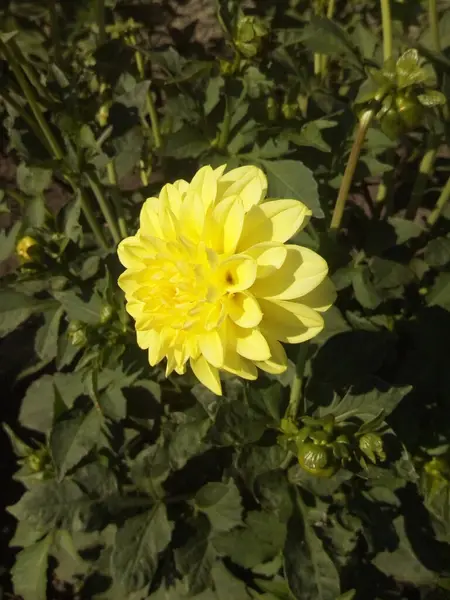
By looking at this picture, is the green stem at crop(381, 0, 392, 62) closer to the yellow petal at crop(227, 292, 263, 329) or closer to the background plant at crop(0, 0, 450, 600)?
the background plant at crop(0, 0, 450, 600)

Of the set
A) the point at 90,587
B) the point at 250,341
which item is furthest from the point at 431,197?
the point at 90,587

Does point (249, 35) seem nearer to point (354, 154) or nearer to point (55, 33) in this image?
point (354, 154)

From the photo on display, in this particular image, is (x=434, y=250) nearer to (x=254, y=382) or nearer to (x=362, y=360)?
(x=362, y=360)

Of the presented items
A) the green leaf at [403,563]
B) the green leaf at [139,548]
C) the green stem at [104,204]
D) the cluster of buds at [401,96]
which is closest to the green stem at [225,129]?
the green stem at [104,204]

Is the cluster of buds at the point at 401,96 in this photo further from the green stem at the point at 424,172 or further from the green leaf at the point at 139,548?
the green leaf at the point at 139,548

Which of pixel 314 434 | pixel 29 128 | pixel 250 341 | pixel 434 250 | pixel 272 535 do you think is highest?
pixel 29 128

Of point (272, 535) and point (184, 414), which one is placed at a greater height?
point (184, 414)
